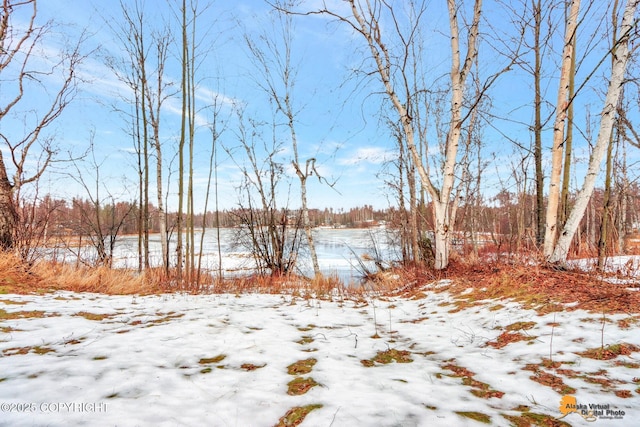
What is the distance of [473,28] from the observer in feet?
17.1

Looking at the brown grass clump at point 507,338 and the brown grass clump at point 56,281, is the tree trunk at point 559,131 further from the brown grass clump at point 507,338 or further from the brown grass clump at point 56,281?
the brown grass clump at point 56,281

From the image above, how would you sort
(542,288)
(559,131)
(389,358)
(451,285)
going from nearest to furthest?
(389,358) → (542,288) → (559,131) → (451,285)

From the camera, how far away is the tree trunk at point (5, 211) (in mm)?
5762

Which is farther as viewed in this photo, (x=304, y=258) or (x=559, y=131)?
(x=304, y=258)

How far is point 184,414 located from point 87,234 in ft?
31.8

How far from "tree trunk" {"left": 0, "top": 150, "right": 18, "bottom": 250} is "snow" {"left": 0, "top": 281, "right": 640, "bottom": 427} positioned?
10.9ft

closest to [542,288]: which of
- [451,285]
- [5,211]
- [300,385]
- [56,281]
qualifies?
[451,285]

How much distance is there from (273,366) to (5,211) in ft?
23.8

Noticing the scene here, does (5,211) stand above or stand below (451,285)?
above

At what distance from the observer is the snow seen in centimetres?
143

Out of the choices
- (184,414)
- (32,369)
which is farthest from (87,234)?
(184,414)

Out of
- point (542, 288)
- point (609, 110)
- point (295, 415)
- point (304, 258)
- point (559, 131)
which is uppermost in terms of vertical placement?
point (609, 110)

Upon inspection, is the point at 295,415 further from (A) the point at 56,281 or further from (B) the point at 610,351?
(A) the point at 56,281

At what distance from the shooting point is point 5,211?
229 inches
